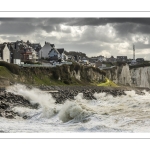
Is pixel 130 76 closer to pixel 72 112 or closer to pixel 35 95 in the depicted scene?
pixel 72 112

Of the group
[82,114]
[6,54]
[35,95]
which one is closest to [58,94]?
[35,95]

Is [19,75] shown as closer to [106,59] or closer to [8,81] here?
[8,81]

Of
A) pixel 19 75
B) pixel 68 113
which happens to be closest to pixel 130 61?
pixel 68 113

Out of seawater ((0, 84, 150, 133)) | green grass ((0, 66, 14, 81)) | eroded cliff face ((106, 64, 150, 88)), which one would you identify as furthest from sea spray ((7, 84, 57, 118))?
eroded cliff face ((106, 64, 150, 88))

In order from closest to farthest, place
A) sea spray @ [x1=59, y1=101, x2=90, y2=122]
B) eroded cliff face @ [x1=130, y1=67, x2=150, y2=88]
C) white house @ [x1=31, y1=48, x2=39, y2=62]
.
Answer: sea spray @ [x1=59, y1=101, x2=90, y2=122]
eroded cliff face @ [x1=130, y1=67, x2=150, y2=88]
white house @ [x1=31, y1=48, x2=39, y2=62]

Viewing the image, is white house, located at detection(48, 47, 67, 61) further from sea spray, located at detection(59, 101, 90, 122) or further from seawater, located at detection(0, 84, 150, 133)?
sea spray, located at detection(59, 101, 90, 122)
